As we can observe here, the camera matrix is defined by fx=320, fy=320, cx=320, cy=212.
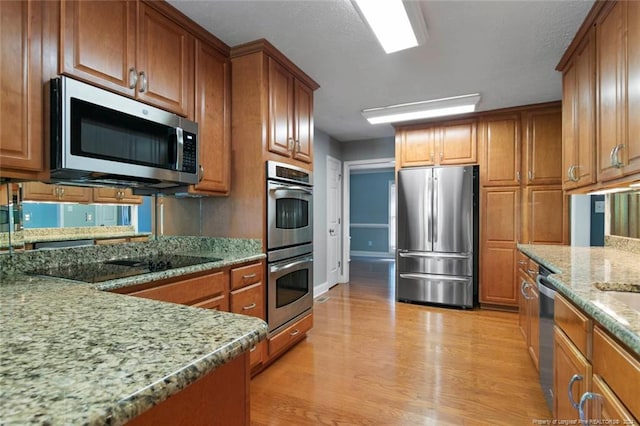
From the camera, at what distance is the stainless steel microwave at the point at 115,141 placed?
1442 millimetres

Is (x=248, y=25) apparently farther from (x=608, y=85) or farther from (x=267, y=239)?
(x=608, y=85)

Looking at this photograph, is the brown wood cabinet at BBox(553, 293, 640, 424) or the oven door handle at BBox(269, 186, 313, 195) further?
the oven door handle at BBox(269, 186, 313, 195)

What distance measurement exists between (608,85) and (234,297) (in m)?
2.54

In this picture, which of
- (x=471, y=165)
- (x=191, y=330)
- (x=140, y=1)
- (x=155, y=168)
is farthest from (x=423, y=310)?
(x=140, y=1)

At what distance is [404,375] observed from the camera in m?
2.27

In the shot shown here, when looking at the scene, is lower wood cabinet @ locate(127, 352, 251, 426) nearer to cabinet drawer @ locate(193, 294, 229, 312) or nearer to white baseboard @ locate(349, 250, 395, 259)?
cabinet drawer @ locate(193, 294, 229, 312)

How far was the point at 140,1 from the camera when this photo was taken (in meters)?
1.81

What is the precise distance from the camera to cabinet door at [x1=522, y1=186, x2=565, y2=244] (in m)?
3.54

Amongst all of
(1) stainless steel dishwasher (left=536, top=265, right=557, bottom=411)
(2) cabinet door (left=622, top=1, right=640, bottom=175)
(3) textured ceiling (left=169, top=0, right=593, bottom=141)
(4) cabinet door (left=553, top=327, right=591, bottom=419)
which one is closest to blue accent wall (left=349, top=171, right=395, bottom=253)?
(3) textured ceiling (left=169, top=0, right=593, bottom=141)

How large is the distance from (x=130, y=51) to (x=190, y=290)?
1364 mm

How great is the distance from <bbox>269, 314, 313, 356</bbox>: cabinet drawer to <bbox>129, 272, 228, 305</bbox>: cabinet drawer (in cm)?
69

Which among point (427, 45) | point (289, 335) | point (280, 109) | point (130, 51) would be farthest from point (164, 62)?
point (289, 335)

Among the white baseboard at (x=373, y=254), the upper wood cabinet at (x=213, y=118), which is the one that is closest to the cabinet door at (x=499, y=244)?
the upper wood cabinet at (x=213, y=118)

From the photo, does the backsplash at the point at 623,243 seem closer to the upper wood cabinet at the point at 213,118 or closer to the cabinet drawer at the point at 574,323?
the cabinet drawer at the point at 574,323
